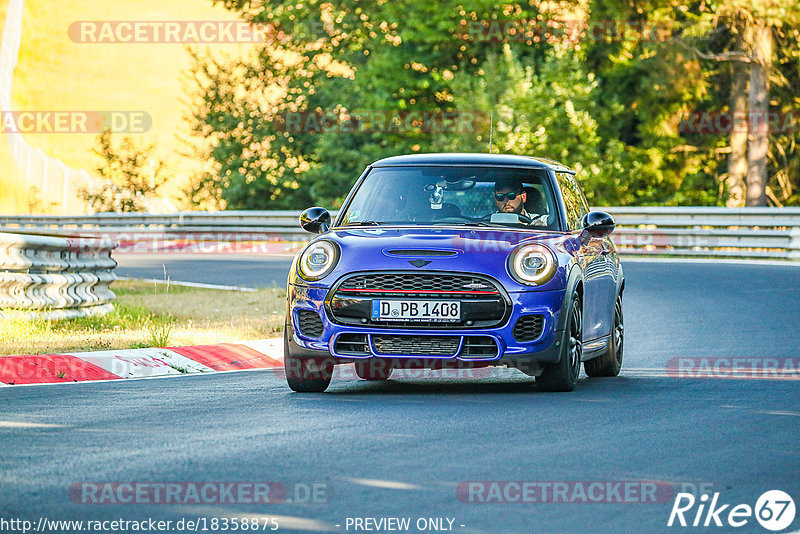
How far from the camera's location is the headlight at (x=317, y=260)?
9.88m

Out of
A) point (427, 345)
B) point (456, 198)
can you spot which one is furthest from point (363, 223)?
point (427, 345)

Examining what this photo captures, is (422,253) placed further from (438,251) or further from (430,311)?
(430,311)

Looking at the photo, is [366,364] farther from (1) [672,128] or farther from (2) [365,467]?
(1) [672,128]

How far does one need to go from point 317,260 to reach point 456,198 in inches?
53.8

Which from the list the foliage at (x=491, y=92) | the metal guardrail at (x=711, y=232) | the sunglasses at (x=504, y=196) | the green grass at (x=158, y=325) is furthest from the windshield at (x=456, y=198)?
the foliage at (x=491, y=92)

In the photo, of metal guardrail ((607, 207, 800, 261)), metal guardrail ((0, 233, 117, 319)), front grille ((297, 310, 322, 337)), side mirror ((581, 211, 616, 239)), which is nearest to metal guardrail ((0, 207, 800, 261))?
metal guardrail ((607, 207, 800, 261))

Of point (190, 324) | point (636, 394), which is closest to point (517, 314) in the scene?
point (636, 394)

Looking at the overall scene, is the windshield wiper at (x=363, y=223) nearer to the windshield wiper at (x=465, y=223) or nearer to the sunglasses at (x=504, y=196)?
the windshield wiper at (x=465, y=223)

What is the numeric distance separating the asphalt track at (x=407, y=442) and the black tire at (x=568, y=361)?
0.11 metres

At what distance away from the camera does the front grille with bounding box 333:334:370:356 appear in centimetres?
975

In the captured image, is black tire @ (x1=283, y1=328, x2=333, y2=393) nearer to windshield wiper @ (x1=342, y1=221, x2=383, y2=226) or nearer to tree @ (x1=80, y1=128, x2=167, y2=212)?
windshield wiper @ (x1=342, y1=221, x2=383, y2=226)

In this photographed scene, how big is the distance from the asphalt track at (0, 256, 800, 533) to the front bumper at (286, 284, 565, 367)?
29cm

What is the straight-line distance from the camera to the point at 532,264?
9797 millimetres

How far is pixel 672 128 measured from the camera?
42.1 meters
